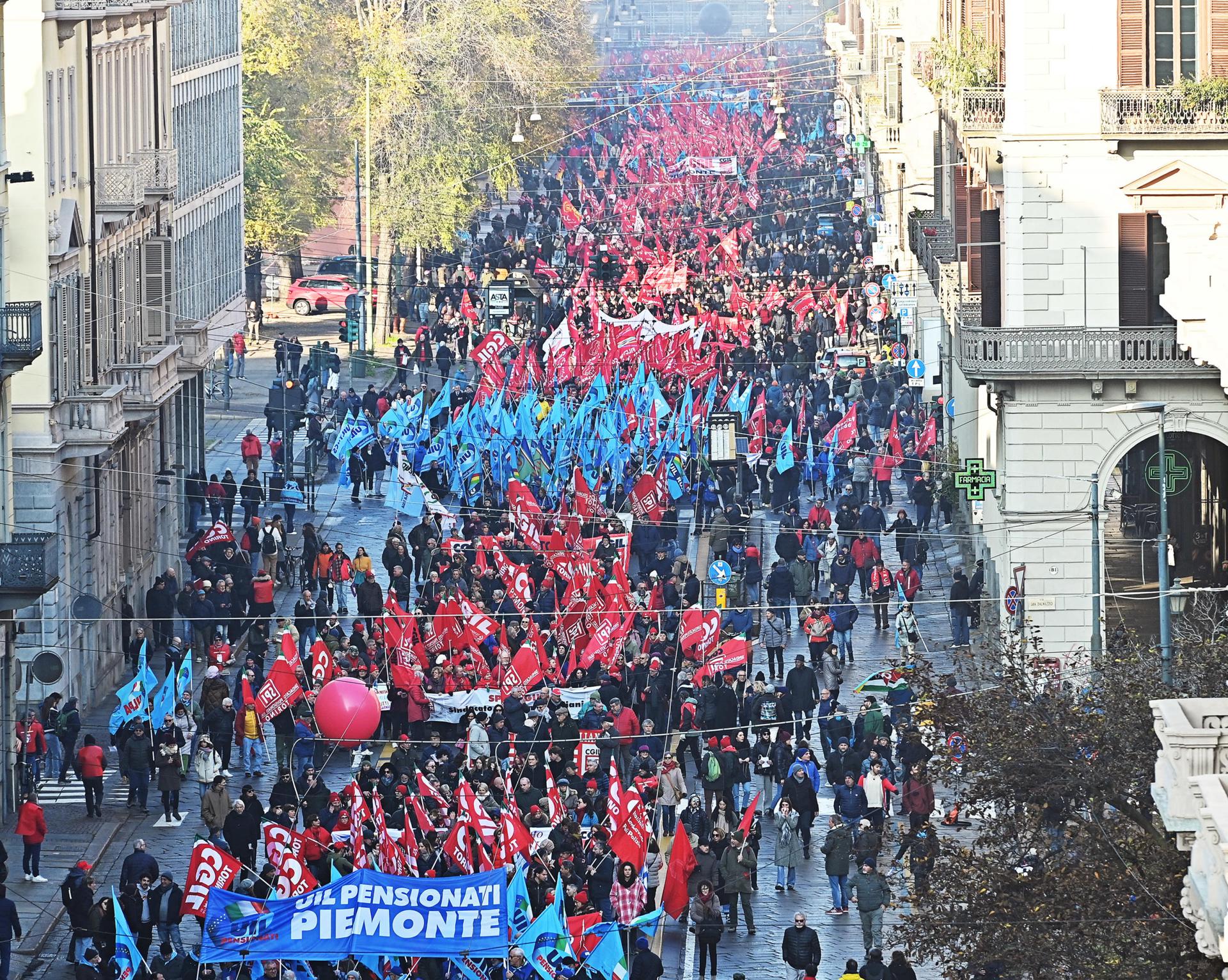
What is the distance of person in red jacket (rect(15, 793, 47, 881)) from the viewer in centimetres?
3628

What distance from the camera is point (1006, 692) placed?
103ft

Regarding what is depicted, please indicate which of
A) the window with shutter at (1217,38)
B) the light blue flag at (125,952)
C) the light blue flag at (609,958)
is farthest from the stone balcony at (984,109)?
the light blue flag at (125,952)

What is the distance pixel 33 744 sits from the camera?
132 ft

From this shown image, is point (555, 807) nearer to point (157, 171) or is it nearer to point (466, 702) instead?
point (466, 702)

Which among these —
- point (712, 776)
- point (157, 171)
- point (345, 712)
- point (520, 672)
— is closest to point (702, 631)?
point (520, 672)

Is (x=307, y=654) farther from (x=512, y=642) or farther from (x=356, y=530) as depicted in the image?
(x=356, y=530)

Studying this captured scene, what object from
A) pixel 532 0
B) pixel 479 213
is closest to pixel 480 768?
pixel 532 0

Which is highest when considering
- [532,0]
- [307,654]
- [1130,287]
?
[532,0]

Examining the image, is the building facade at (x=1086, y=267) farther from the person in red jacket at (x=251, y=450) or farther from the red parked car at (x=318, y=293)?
the red parked car at (x=318, y=293)

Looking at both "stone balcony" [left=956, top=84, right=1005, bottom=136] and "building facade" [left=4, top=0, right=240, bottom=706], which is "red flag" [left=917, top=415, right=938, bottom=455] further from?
"building facade" [left=4, top=0, right=240, bottom=706]

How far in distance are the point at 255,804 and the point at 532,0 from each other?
70537 mm

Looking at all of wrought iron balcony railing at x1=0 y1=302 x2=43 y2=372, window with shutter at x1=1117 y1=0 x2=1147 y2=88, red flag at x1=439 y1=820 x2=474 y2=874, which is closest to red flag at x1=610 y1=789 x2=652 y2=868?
red flag at x1=439 y1=820 x2=474 y2=874

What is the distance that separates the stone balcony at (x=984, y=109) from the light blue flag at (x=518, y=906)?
21.3 m

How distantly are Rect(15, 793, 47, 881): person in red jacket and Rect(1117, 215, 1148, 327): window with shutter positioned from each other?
→ 53.2 feet
